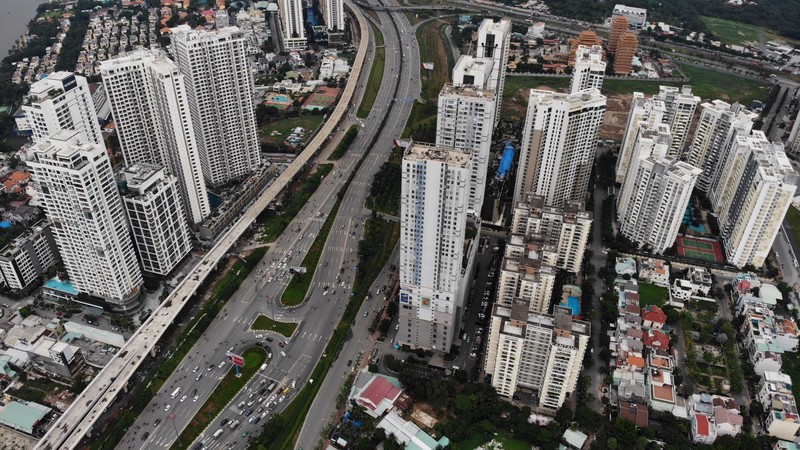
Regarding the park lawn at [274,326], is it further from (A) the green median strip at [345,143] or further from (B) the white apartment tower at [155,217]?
(A) the green median strip at [345,143]

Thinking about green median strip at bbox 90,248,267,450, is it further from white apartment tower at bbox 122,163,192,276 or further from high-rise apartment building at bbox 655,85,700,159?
high-rise apartment building at bbox 655,85,700,159

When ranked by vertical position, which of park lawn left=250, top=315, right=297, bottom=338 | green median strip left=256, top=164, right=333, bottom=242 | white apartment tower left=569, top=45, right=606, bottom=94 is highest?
white apartment tower left=569, top=45, right=606, bottom=94

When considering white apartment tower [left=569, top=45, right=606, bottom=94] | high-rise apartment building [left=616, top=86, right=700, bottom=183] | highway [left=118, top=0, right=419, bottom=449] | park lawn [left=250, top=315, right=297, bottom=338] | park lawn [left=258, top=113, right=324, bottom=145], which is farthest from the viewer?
park lawn [left=258, top=113, right=324, bottom=145]

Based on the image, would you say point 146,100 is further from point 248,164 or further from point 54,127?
point 248,164

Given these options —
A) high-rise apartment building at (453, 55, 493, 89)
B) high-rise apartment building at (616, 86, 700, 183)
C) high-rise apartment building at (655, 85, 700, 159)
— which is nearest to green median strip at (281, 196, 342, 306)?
high-rise apartment building at (453, 55, 493, 89)

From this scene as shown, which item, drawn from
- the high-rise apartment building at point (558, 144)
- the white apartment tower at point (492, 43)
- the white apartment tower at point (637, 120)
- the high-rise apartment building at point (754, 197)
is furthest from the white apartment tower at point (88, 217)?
the high-rise apartment building at point (754, 197)

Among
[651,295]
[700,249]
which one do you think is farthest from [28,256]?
[700,249]

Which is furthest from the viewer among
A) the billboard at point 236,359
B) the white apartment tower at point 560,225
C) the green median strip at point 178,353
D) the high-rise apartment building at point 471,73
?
the high-rise apartment building at point 471,73

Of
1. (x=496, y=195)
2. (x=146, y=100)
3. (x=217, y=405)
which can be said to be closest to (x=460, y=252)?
(x=217, y=405)

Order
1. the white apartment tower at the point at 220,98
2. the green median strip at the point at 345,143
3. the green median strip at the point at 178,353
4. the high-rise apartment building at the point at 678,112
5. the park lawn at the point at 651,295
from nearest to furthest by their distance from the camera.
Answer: the green median strip at the point at 178,353 < the park lawn at the point at 651,295 < the white apartment tower at the point at 220,98 < the high-rise apartment building at the point at 678,112 < the green median strip at the point at 345,143
